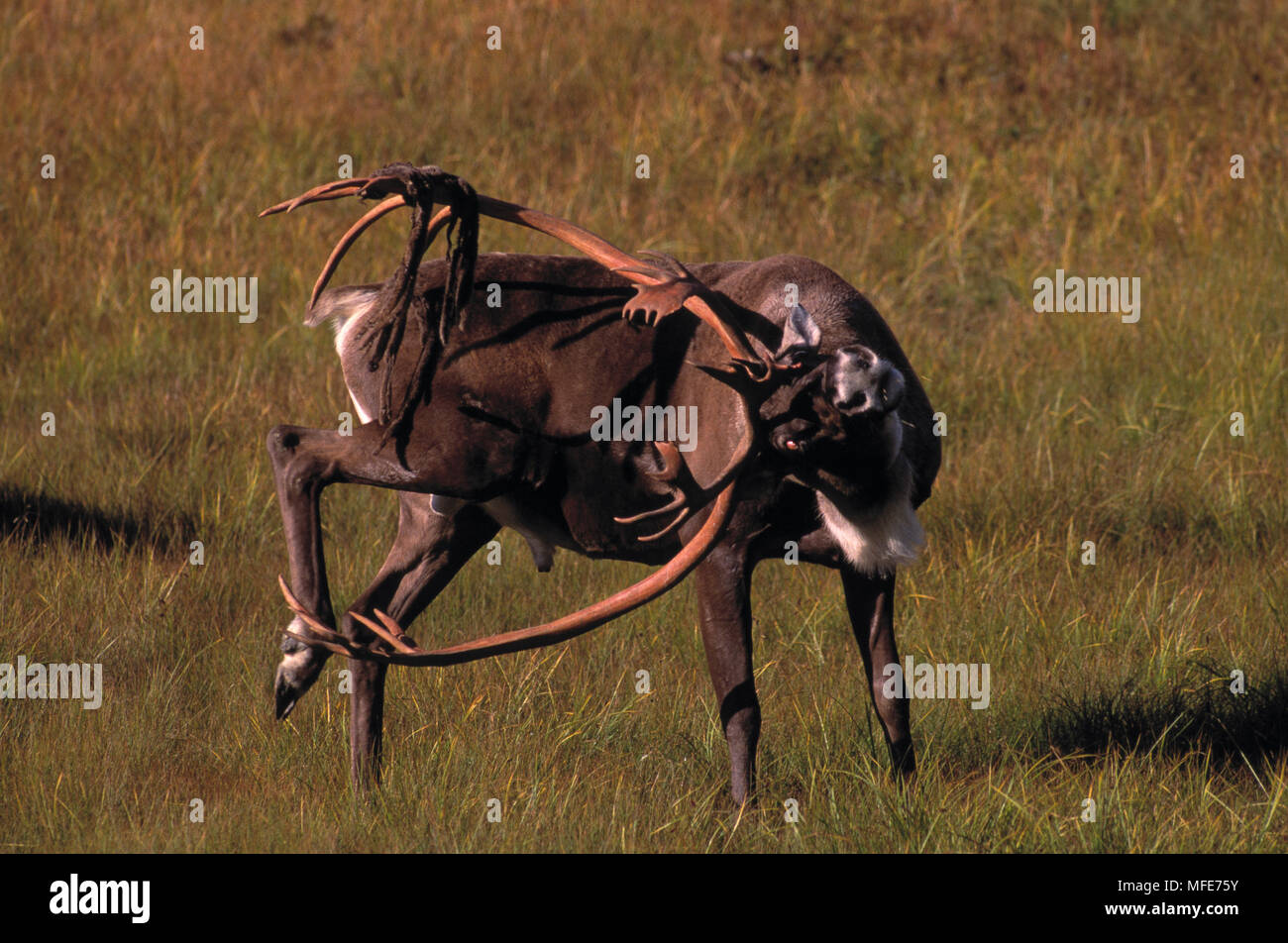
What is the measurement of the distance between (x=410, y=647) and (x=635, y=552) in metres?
0.89

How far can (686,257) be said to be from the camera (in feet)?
29.2

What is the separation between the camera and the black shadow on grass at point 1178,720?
5.08 m

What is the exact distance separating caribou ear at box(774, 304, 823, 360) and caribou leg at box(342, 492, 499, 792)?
1.43m

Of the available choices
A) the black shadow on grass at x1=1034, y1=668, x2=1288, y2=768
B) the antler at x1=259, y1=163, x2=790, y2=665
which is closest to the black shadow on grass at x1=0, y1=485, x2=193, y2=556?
the antler at x1=259, y1=163, x2=790, y2=665

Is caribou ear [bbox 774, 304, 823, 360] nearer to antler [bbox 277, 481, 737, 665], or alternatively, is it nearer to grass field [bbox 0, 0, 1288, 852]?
antler [bbox 277, 481, 737, 665]

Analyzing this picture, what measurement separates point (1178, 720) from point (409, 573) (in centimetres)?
259

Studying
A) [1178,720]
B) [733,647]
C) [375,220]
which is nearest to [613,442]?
[733,647]

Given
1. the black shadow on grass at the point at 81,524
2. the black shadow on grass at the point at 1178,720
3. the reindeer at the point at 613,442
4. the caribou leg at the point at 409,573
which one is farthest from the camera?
the black shadow on grass at the point at 81,524

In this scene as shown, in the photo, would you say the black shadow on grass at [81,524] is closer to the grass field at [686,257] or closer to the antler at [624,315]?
the grass field at [686,257]

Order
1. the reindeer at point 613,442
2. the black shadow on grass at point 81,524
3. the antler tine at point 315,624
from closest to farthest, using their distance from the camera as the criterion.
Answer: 1. the reindeer at point 613,442
2. the antler tine at point 315,624
3. the black shadow on grass at point 81,524

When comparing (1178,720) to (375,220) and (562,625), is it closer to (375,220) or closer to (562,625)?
(562,625)

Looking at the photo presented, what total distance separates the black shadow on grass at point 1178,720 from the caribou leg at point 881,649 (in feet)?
2.18

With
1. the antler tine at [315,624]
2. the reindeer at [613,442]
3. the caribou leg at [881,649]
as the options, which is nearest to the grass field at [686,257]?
the caribou leg at [881,649]

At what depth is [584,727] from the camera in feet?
16.6
